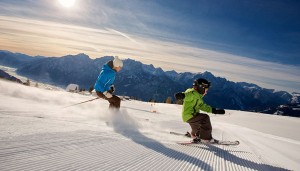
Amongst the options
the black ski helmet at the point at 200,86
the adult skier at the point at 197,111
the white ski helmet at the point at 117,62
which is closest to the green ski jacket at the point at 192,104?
the adult skier at the point at 197,111

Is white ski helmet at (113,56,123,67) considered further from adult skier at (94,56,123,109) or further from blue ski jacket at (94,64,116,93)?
blue ski jacket at (94,64,116,93)

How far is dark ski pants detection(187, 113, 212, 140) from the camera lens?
847 cm

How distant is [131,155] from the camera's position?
5.07 metres

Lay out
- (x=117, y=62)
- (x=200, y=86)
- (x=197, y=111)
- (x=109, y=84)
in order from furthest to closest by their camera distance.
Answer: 1. (x=117, y=62)
2. (x=109, y=84)
3. (x=197, y=111)
4. (x=200, y=86)

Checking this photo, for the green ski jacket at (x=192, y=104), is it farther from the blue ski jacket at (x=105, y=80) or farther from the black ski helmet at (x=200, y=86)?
the blue ski jacket at (x=105, y=80)

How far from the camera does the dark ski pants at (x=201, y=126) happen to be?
847 cm

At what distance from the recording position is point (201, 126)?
8.57m

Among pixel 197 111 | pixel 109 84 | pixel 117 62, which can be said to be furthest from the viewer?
pixel 117 62

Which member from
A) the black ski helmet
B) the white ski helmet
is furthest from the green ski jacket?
the white ski helmet

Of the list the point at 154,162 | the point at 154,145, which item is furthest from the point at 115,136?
the point at 154,162

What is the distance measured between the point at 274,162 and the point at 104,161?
4288 millimetres

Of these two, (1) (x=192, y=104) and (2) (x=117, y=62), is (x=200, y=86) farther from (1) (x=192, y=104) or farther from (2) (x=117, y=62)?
(2) (x=117, y=62)

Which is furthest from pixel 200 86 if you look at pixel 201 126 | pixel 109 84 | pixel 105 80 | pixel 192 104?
pixel 105 80

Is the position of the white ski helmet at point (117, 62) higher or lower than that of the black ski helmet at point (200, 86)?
higher
